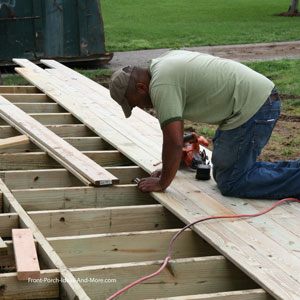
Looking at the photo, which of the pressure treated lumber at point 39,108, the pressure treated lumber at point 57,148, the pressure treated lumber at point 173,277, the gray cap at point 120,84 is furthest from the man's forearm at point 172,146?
the pressure treated lumber at point 39,108

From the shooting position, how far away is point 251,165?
4.89 metres

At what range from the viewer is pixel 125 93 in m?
4.43

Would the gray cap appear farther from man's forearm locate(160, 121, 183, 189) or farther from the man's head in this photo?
man's forearm locate(160, 121, 183, 189)

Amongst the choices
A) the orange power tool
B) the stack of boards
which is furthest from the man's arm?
the orange power tool

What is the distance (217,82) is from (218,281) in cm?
150

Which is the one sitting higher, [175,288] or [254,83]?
[254,83]

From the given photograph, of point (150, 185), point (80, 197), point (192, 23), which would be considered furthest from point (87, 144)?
point (192, 23)

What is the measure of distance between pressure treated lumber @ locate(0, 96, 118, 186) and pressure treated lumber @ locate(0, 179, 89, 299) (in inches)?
26.4

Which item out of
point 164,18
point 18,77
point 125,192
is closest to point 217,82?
point 125,192

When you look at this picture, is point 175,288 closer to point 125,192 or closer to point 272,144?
point 125,192

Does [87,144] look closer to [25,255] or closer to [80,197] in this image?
[80,197]

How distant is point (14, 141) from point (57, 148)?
499mm

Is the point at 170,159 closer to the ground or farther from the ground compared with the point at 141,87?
closer to the ground

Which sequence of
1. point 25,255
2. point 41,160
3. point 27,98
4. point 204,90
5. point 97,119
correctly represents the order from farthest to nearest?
point 27,98 → point 97,119 → point 41,160 → point 204,90 → point 25,255
